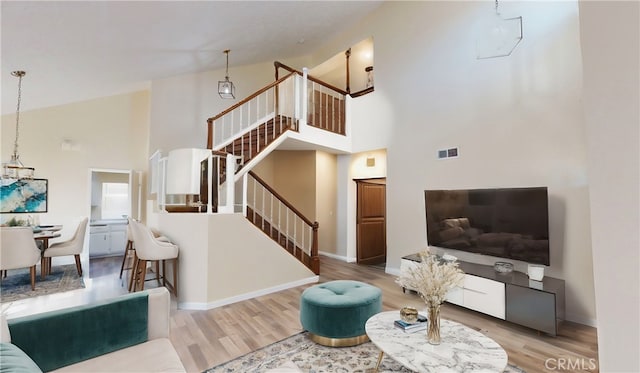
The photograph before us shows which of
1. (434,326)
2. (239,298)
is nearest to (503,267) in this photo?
(434,326)

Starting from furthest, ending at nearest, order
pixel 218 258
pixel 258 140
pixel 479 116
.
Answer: pixel 258 140 < pixel 479 116 < pixel 218 258

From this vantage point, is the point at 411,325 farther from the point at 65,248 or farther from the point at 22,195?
the point at 22,195

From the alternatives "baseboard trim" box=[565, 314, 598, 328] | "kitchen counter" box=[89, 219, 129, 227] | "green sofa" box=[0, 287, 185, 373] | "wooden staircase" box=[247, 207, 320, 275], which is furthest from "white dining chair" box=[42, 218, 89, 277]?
"baseboard trim" box=[565, 314, 598, 328]

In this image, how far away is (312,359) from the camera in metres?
2.46

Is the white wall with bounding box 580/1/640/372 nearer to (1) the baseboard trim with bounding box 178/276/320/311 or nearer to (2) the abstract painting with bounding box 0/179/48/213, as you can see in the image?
(1) the baseboard trim with bounding box 178/276/320/311

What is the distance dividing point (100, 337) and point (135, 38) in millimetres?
3812

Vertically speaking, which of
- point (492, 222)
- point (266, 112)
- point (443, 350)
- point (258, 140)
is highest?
point (266, 112)

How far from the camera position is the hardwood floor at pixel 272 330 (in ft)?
8.11

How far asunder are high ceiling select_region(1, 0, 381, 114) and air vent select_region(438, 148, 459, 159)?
321 centimetres

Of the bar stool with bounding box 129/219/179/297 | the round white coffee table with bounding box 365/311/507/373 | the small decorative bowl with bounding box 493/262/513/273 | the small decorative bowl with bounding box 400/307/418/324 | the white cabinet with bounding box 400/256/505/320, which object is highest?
the bar stool with bounding box 129/219/179/297

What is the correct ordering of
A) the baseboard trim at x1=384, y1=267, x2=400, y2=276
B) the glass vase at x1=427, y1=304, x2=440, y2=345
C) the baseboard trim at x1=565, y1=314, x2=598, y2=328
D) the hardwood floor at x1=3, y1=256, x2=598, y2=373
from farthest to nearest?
the baseboard trim at x1=384, y1=267, x2=400, y2=276, the baseboard trim at x1=565, y1=314, x2=598, y2=328, the hardwood floor at x1=3, y1=256, x2=598, y2=373, the glass vase at x1=427, y1=304, x2=440, y2=345

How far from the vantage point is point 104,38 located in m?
3.62

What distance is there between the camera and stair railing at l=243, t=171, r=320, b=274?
15.5ft

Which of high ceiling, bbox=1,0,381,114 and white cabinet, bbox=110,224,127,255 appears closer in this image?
high ceiling, bbox=1,0,381,114
